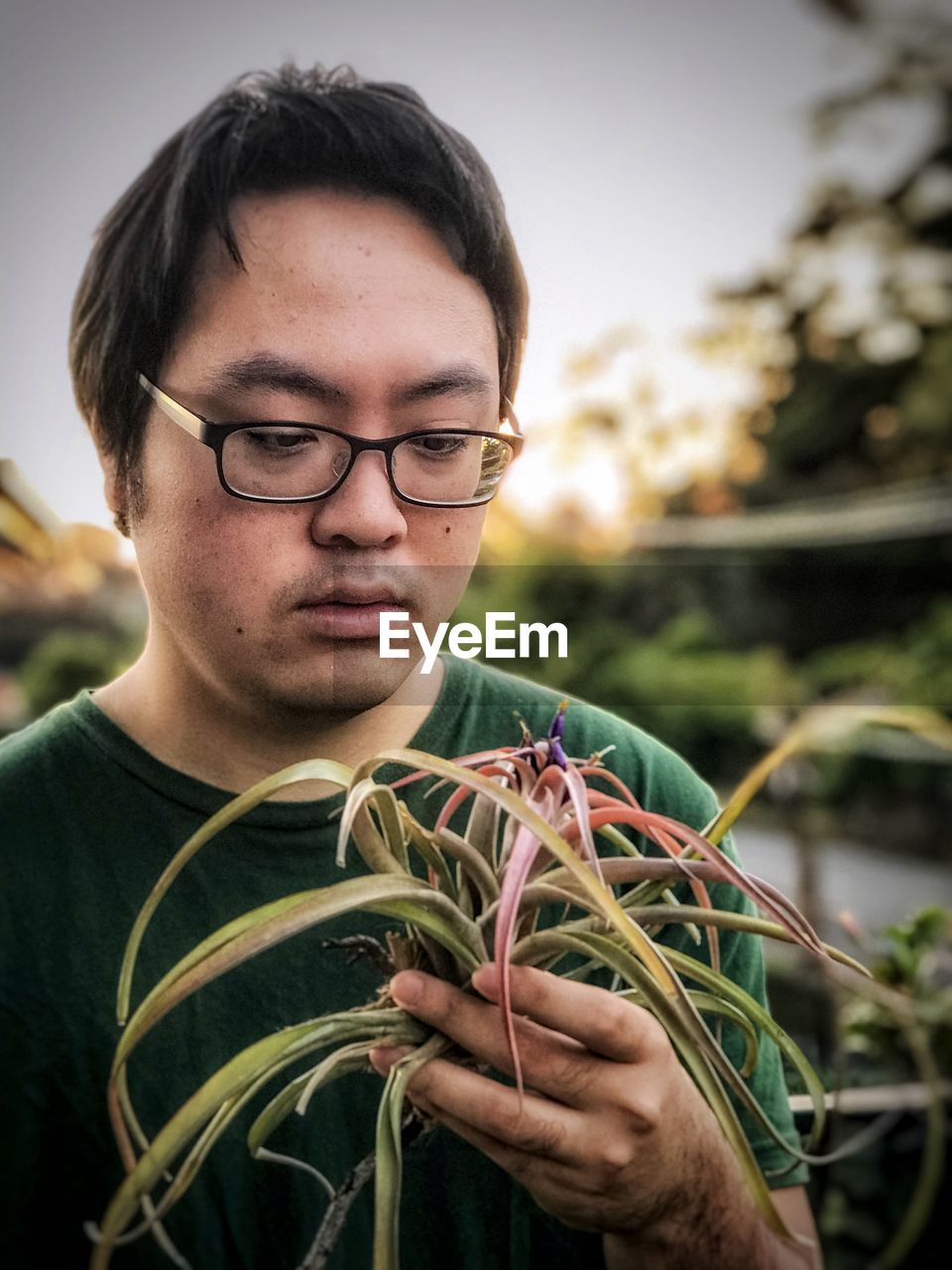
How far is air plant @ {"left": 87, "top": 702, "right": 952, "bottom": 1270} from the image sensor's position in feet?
2.35

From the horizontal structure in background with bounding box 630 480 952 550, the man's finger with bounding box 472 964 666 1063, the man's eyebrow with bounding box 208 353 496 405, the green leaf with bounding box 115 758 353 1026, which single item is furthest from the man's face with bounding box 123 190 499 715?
the horizontal structure in background with bounding box 630 480 952 550

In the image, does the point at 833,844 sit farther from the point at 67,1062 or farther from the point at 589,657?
the point at 67,1062

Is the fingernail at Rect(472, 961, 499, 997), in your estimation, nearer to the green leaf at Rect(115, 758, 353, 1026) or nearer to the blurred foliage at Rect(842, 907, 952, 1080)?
the green leaf at Rect(115, 758, 353, 1026)

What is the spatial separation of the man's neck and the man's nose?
0.53 ft

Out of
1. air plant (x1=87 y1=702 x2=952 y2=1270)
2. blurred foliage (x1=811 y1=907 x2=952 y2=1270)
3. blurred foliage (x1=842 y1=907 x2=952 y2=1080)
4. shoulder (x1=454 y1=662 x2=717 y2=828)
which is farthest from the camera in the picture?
blurred foliage (x1=811 y1=907 x2=952 y2=1270)

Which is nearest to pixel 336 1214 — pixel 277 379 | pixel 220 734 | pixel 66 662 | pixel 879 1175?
pixel 220 734

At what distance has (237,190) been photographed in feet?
3.23

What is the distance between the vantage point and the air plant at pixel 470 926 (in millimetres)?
715

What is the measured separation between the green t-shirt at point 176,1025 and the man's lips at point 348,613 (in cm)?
15

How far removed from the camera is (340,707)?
3.44 ft

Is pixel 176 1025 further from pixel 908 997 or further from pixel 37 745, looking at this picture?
pixel 908 997

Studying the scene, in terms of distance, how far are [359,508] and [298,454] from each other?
0.23 feet

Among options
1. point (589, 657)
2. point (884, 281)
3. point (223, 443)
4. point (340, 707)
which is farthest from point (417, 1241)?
Result: point (884, 281)

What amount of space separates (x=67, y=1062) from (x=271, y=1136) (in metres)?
0.18
